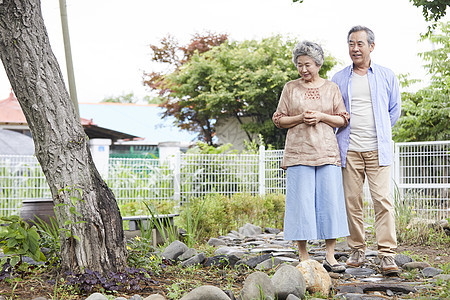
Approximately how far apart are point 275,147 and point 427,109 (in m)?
6.01

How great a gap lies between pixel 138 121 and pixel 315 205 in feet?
69.3

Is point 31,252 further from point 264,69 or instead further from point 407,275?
point 264,69

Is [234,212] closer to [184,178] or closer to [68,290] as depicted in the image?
[184,178]

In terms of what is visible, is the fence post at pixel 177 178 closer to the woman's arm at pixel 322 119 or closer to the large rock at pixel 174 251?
the large rock at pixel 174 251

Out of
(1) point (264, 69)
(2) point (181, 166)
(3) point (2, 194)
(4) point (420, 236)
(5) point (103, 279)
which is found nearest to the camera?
(5) point (103, 279)

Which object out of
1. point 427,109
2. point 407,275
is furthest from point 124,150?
point 407,275

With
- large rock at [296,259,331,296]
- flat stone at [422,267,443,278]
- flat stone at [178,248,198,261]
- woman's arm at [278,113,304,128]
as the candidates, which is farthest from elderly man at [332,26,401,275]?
flat stone at [178,248,198,261]

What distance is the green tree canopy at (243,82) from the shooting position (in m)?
15.8

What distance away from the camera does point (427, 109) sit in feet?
35.2

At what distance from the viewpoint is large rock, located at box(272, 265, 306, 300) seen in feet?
9.20

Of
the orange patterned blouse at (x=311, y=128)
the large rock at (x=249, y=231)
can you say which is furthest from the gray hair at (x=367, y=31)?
the large rock at (x=249, y=231)

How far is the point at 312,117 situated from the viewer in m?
3.60

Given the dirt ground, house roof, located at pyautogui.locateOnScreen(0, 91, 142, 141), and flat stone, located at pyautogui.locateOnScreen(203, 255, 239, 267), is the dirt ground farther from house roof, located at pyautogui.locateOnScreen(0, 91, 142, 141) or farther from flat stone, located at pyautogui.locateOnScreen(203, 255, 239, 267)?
house roof, located at pyautogui.locateOnScreen(0, 91, 142, 141)

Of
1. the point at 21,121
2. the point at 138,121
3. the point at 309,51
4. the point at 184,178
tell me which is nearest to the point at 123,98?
the point at 138,121
